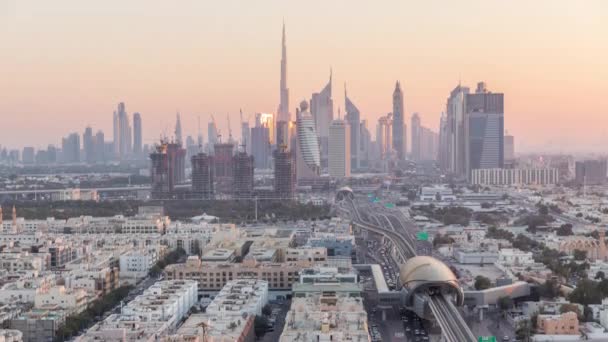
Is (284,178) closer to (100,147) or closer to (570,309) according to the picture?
(570,309)

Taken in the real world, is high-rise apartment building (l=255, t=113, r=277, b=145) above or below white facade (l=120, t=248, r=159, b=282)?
above

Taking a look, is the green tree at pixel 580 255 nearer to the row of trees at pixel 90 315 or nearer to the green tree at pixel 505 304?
the green tree at pixel 505 304

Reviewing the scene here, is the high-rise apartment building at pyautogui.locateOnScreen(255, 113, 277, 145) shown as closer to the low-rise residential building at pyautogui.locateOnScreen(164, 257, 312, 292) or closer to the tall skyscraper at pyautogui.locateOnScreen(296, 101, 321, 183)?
the tall skyscraper at pyautogui.locateOnScreen(296, 101, 321, 183)

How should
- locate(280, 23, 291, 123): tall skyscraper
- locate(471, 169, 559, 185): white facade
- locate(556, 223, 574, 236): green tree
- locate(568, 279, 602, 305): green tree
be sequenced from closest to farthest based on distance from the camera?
locate(568, 279, 602, 305): green tree < locate(556, 223, 574, 236): green tree < locate(471, 169, 559, 185): white facade < locate(280, 23, 291, 123): tall skyscraper

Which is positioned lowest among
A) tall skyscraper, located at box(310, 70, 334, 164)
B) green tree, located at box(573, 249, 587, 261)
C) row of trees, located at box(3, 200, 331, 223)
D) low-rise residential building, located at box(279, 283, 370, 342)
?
green tree, located at box(573, 249, 587, 261)

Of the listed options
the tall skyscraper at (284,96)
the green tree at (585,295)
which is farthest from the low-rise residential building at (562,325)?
the tall skyscraper at (284,96)

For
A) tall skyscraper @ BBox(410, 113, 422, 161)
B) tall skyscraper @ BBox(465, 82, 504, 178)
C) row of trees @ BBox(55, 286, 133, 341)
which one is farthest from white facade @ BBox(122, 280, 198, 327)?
tall skyscraper @ BBox(410, 113, 422, 161)
